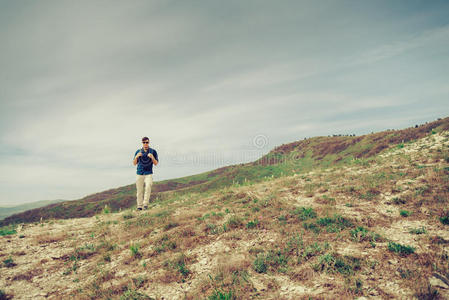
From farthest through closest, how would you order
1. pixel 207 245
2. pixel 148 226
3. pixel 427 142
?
pixel 427 142, pixel 148 226, pixel 207 245

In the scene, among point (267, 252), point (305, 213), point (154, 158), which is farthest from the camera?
point (154, 158)

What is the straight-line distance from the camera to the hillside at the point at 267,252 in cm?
491

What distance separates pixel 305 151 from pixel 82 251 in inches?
2916

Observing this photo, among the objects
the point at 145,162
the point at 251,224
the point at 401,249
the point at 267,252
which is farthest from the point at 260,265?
the point at 145,162

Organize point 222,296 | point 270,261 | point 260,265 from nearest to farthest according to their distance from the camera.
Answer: point 222,296, point 260,265, point 270,261

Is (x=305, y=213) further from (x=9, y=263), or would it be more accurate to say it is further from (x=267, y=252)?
(x=9, y=263)

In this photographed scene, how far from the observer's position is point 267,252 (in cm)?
639

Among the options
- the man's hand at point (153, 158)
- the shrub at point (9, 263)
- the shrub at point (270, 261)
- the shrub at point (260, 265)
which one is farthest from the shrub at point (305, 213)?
the shrub at point (9, 263)

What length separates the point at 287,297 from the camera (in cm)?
457

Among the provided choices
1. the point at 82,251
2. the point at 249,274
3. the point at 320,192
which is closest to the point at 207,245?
the point at 249,274

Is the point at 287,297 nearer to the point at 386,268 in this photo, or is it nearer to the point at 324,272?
the point at 324,272

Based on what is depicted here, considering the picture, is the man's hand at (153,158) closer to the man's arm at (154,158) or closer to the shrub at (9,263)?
the man's arm at (154,158)

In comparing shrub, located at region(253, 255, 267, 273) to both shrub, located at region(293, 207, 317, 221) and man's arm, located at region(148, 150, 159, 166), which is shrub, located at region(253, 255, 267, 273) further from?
man's arm, located at region(148, 150, 159, 166)

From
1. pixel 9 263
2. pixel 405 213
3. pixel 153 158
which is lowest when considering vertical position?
pixel 9 263
